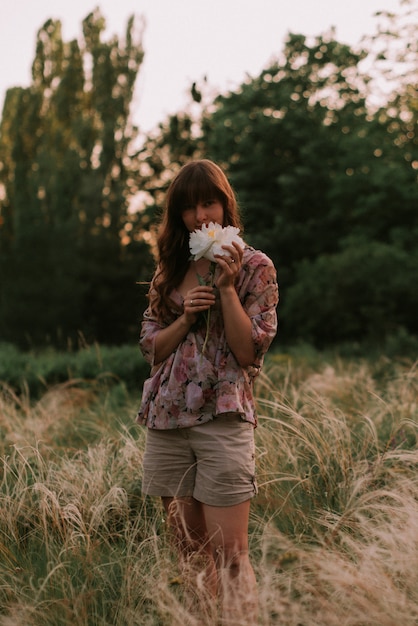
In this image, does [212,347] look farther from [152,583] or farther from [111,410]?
[111,410]

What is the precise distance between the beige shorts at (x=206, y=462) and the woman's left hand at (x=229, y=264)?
44cm

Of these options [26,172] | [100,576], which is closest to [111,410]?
[100,576]

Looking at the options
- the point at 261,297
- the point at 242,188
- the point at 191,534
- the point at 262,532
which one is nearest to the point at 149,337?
the point at 261,297

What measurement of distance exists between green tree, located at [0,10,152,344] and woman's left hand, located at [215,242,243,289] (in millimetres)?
13626

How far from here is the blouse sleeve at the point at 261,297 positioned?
227cm

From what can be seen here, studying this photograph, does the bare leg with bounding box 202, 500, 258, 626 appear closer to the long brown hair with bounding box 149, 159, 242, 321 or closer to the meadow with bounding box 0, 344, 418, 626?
the meadow with bounding box 0, 344, 418, 626

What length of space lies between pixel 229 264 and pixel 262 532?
1509 mm

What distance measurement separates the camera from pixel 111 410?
580cm

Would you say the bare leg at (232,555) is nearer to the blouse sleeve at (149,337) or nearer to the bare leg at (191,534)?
the bare leg at (191,534)

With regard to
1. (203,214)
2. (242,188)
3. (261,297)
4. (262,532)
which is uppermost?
(242,188)

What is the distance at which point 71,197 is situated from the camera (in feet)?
70.5

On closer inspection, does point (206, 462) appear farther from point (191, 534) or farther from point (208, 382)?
point (191, 534)

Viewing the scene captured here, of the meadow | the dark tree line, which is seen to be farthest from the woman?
the dark tree line

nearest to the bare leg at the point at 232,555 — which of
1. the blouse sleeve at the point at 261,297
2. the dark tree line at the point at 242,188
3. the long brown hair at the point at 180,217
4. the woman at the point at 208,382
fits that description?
the woman at the point at 208,382
